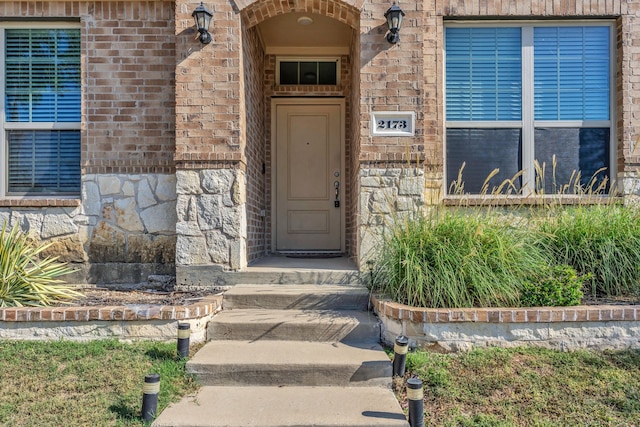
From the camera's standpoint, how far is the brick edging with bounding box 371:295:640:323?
11.3 feet

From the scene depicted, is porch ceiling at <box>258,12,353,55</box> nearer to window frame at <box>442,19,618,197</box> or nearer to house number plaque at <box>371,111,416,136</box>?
window frame at <box>442,19,618,197</box>

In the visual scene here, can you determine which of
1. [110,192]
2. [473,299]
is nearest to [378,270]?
[473,299]

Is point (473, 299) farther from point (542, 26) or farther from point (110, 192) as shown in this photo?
point (110, 192)

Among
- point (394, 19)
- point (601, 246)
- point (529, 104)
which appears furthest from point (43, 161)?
point (601, 246)

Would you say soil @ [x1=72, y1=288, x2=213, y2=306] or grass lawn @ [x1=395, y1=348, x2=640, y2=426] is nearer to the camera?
grass lawn @ [x1=395, y1=348, x2=640, y2=426]

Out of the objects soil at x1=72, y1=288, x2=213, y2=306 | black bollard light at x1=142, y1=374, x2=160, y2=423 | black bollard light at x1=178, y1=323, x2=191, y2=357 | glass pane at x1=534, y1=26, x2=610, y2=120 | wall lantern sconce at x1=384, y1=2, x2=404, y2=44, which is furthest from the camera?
glass pane at x1=534, y1=26, x2=610, y2=120

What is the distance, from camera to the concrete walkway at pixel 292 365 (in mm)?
2768

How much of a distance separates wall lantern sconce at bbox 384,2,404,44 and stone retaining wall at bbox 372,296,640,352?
2727mm

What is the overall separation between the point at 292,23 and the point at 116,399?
180 inches

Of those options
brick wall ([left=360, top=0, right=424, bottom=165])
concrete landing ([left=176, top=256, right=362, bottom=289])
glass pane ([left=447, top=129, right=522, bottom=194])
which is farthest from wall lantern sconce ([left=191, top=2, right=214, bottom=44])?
glass pane ([left=447, top=129, right=522, bottom=194])

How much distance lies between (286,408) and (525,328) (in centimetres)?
192

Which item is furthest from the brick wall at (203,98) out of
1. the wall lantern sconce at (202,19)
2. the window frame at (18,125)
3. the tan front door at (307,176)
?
the tan front door at (307,176)

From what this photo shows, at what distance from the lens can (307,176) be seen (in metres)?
6.44

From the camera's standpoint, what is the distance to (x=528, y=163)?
5.30m
